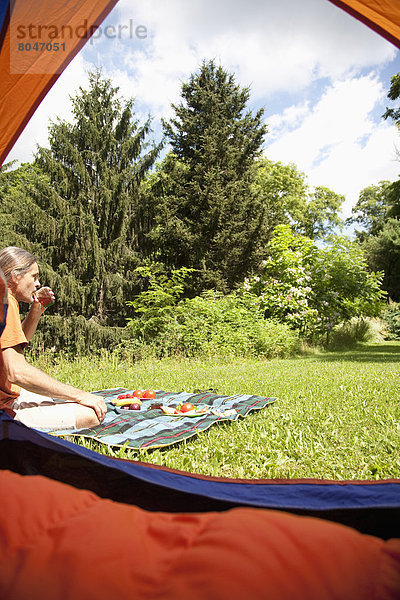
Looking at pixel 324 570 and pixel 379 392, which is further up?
pixel 324 570

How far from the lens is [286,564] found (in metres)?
0.59

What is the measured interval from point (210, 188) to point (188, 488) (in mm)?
10185

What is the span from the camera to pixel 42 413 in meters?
2.27

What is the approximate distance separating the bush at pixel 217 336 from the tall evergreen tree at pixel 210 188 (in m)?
2.10

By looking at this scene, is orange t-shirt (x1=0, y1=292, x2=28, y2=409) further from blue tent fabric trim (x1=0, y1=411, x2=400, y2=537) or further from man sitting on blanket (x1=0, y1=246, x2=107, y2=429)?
blue tent fabric trim (x1=0, y1=411, x2=400, y2=537)

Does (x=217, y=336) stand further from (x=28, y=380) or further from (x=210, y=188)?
(x=28, y=380)

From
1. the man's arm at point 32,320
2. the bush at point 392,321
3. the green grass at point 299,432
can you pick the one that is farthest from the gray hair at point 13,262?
the bush at point 392,321

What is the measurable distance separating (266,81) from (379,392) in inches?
104

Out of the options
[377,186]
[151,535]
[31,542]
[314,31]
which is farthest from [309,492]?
[377,186]

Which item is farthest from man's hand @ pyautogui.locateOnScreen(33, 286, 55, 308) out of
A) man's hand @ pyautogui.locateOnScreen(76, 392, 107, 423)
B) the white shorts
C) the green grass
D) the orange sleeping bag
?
the orange sleeping bag

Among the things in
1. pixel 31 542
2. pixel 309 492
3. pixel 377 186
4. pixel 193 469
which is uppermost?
pixel 377 186

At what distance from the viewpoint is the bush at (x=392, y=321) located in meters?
13.7

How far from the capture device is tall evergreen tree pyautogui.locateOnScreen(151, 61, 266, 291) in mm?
10977

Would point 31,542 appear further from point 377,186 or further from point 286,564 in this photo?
point 377,186
